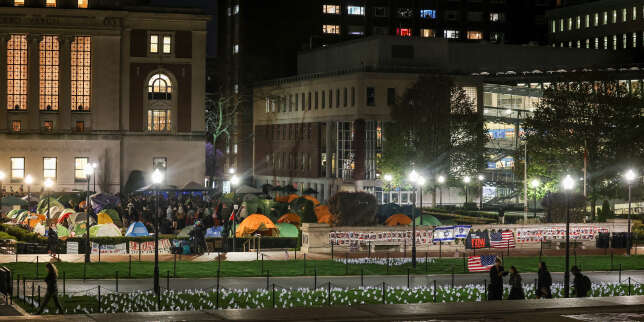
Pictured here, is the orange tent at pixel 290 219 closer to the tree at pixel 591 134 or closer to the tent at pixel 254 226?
the tent at pixel 254 226

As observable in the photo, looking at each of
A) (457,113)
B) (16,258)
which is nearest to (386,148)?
(457,113)

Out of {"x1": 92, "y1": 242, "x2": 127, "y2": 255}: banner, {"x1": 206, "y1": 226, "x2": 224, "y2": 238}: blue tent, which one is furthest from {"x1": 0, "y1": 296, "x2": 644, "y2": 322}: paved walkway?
{"x1": 206, "y1": 226, "x2": 224, "y2": 238}: blue tent

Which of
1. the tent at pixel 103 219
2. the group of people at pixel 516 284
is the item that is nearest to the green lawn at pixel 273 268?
the group of people at pixel 516 284

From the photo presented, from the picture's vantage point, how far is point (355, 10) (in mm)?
145125

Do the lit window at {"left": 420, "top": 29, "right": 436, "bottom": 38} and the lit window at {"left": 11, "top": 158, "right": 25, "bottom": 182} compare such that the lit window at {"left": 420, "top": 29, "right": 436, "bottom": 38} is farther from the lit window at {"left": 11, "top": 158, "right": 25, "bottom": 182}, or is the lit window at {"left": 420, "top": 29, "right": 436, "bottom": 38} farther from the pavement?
the pavement

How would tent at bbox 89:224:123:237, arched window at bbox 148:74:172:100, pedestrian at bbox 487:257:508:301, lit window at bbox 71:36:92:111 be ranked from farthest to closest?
arched window at bbox 148:74:172:100 → lit window at bbox 71:36:92:111 → tent at bbox 89:224:123:237 → pedestrian at bbox 487:257:508:301

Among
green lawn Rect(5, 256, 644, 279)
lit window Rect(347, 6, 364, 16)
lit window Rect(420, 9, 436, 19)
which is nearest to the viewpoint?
green lawn Rect(5, 256, 644, 279)

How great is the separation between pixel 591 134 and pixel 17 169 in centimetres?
5316

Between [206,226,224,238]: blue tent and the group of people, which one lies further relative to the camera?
[206,226,224,238]: blue tent

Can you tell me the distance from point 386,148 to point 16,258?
4891 centimetres

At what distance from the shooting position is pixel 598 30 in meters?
143

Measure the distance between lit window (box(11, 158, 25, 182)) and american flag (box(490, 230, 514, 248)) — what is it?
56.2 metres

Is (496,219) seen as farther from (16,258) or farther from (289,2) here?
(289,2)

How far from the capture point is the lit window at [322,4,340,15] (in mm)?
142750
